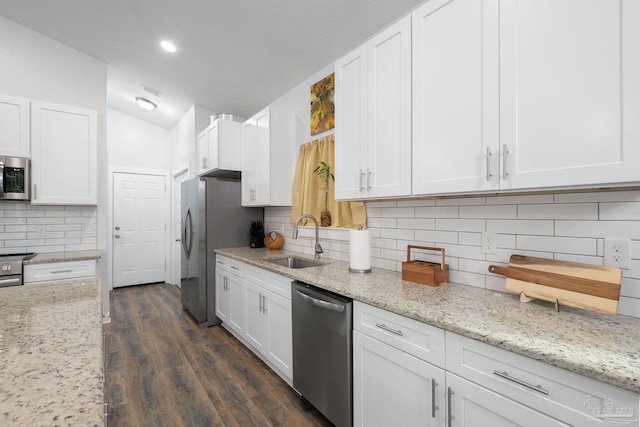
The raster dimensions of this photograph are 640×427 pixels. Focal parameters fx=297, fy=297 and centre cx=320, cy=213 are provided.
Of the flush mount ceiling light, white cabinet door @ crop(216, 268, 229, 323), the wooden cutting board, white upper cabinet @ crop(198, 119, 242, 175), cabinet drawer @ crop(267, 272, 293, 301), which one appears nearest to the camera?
the wooden cutting board

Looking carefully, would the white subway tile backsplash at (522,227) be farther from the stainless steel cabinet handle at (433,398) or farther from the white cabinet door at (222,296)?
the white cabinet door at (222,296)

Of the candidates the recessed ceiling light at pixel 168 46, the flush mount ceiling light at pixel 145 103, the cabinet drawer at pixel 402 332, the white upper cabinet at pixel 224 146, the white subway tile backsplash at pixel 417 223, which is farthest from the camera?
the flush mount ceiling light at pixel 145 103

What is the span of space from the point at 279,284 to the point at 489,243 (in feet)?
4.63

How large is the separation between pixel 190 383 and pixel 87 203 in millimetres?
2213

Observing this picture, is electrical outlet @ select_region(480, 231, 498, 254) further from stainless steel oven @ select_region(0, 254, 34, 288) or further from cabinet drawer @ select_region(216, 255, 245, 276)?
stainless steel oven @ select_region(0, 254, 34, 288)

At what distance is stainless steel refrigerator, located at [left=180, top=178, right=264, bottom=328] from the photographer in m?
3.35

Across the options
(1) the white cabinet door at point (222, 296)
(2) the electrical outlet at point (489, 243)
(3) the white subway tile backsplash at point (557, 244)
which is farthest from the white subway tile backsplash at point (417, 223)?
(1) the white cabinet door at point (222, 296)

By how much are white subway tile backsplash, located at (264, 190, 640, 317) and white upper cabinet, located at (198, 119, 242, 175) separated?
2.04m

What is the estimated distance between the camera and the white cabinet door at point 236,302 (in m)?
2.80

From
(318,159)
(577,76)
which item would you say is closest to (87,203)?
(318,159)

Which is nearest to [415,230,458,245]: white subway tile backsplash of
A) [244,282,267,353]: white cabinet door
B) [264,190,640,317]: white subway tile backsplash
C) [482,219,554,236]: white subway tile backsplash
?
[264,190,640,317]: white subway tile backsplash

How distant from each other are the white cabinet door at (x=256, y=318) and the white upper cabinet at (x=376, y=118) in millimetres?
1135

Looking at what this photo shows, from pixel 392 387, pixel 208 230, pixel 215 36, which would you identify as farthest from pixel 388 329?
pixel 215 36

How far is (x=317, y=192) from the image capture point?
9.50 feet
